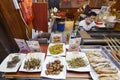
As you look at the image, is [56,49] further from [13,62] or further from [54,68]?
[13,62]

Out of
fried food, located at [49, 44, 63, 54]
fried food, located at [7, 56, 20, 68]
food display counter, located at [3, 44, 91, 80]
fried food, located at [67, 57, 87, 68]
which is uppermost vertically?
fried food, located at [49, 44, 63, 54]

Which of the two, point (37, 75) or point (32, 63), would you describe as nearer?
point (37, 75)

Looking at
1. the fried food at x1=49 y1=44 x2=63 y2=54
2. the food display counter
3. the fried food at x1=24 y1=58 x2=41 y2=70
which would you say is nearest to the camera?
the food display counter

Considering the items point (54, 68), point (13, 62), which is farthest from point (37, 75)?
point (13, 62)

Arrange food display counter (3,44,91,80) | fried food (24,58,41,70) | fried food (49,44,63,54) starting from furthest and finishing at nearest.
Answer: fried food (49,44,63,54)
fried food (24,58,41,70)
food display counter (3,44,91,80)

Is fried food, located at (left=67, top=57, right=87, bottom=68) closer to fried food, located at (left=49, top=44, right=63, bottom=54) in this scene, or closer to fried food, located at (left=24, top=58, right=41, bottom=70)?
fried food, located at (left=49, top=44, right=63, bottom=54)

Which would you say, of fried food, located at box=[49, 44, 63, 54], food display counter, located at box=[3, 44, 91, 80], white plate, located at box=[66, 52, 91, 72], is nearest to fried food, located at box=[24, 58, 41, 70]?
food display counter, located at box=[3, 44, 91, 80]

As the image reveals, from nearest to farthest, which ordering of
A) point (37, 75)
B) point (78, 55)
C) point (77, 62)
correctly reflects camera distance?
point (37, 75), point (77, 62), point (78, 55)

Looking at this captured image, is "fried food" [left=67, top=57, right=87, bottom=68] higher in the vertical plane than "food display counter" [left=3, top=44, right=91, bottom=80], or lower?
higher

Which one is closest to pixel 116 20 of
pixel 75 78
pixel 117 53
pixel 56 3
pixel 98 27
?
pixel 98 27

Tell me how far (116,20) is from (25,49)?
73.4 inches

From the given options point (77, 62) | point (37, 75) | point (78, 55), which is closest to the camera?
point (37, 75)

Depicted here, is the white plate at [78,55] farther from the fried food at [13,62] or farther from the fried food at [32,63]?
the fried food at [13,62]

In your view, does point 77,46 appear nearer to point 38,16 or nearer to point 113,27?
point 38,16
